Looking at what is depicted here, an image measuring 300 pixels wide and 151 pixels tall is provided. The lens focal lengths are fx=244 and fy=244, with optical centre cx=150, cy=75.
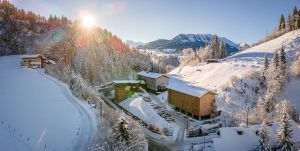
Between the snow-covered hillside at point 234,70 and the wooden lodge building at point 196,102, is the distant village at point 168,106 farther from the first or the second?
the snow-covered hillside at point 234,70

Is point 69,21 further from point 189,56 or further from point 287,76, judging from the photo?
point 287,76

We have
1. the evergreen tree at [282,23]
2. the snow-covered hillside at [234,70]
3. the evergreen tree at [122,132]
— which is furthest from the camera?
the evergreen tree at [282,23]

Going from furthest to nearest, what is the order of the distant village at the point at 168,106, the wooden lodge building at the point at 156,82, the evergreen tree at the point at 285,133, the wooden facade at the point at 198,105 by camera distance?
the wooden lodge building at the point at 156,82 < the wooden facade at the point at 198,105 < the distant village at the point at 168,106 < the evergreen tree at the point at 285,133

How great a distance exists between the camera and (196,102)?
46406mm

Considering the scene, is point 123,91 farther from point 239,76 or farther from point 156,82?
point 239,76

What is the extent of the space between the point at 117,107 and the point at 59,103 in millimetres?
26090

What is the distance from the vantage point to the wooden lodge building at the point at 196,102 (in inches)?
1820

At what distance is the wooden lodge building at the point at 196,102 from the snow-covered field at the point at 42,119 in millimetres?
23504

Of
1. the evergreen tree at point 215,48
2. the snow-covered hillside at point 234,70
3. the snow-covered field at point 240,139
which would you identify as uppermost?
the evergreen tree at point 215,48

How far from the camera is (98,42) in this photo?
378 feet

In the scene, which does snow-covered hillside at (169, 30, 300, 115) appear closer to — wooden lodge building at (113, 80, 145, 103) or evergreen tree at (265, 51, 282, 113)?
evergreen tree at (265, 51, 282, 113)

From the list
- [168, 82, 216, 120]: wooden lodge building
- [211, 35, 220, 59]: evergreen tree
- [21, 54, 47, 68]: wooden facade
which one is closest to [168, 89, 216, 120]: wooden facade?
[168, 82, 216, 120]: wooden lodge building

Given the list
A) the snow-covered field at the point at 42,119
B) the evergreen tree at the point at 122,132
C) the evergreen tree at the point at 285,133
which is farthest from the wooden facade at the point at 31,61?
the evergreen tree at the point at 285,133

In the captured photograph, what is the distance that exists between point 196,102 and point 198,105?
0.69 m
